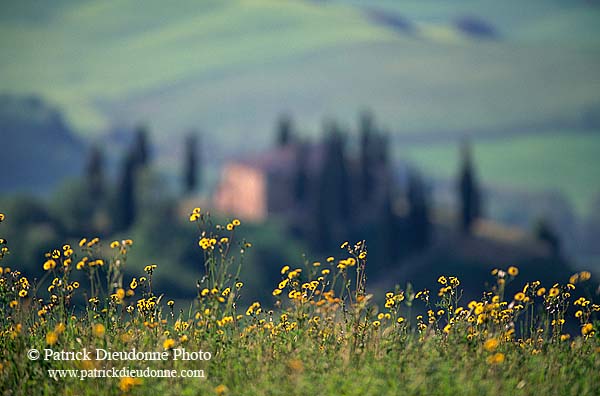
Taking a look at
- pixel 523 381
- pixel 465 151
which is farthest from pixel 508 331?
pixel 465 151

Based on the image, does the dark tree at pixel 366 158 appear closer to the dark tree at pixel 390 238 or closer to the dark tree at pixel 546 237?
the dark tree at pixel 390 238

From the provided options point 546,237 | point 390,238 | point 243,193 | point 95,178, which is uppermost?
point 95,178

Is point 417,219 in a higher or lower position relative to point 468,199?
lower

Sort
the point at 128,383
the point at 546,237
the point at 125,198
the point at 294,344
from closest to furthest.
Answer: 1. the point at 128,383
2. the point at 294,344
3. the point at 125,198
4. the point at 546,237

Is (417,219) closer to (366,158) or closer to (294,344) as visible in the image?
(366,158)

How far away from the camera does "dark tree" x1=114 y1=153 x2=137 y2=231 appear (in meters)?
96.7

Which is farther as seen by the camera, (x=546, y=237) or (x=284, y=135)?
(x=284, y=135)

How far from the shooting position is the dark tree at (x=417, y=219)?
319 ft

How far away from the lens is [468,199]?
333 feet

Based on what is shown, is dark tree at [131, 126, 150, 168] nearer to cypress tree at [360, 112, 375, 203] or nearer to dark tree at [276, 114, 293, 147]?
dark tree at [276, 114, 293, 147]

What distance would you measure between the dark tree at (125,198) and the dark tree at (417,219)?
94.2 ft

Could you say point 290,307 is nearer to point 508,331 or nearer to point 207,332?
point 207,332

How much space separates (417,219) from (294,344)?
9100cm

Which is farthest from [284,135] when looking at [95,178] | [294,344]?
[294,344]
